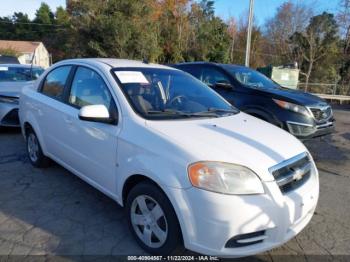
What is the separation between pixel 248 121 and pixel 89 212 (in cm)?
196

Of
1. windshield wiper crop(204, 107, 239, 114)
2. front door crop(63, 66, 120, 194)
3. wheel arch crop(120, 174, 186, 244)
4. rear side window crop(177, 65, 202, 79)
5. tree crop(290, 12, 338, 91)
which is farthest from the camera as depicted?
tree crop(290, 12, 338, 91)

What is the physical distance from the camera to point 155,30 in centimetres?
2669

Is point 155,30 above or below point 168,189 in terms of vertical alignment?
above

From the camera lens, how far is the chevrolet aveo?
239 cm

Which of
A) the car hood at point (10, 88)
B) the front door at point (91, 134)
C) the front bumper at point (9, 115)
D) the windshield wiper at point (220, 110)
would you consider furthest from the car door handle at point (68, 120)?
the car hood at point (10, 88)

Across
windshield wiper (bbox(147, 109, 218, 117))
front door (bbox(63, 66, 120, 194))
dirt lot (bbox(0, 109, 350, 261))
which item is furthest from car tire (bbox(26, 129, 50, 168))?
windshield wiper (bbox(147, 109, 218, 117))

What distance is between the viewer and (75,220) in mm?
3430

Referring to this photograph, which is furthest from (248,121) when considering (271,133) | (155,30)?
(155,30)

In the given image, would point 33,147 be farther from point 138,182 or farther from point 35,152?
point 138,182

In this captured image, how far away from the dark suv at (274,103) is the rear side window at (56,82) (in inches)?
122

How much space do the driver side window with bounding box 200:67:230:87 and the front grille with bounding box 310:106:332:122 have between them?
5.59 ft

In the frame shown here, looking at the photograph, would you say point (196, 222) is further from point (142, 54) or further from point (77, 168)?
point (142, 54)

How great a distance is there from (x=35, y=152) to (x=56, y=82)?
1.17 metres

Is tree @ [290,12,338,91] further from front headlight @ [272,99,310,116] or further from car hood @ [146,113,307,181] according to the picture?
car hood @ [146,113,307,181]
